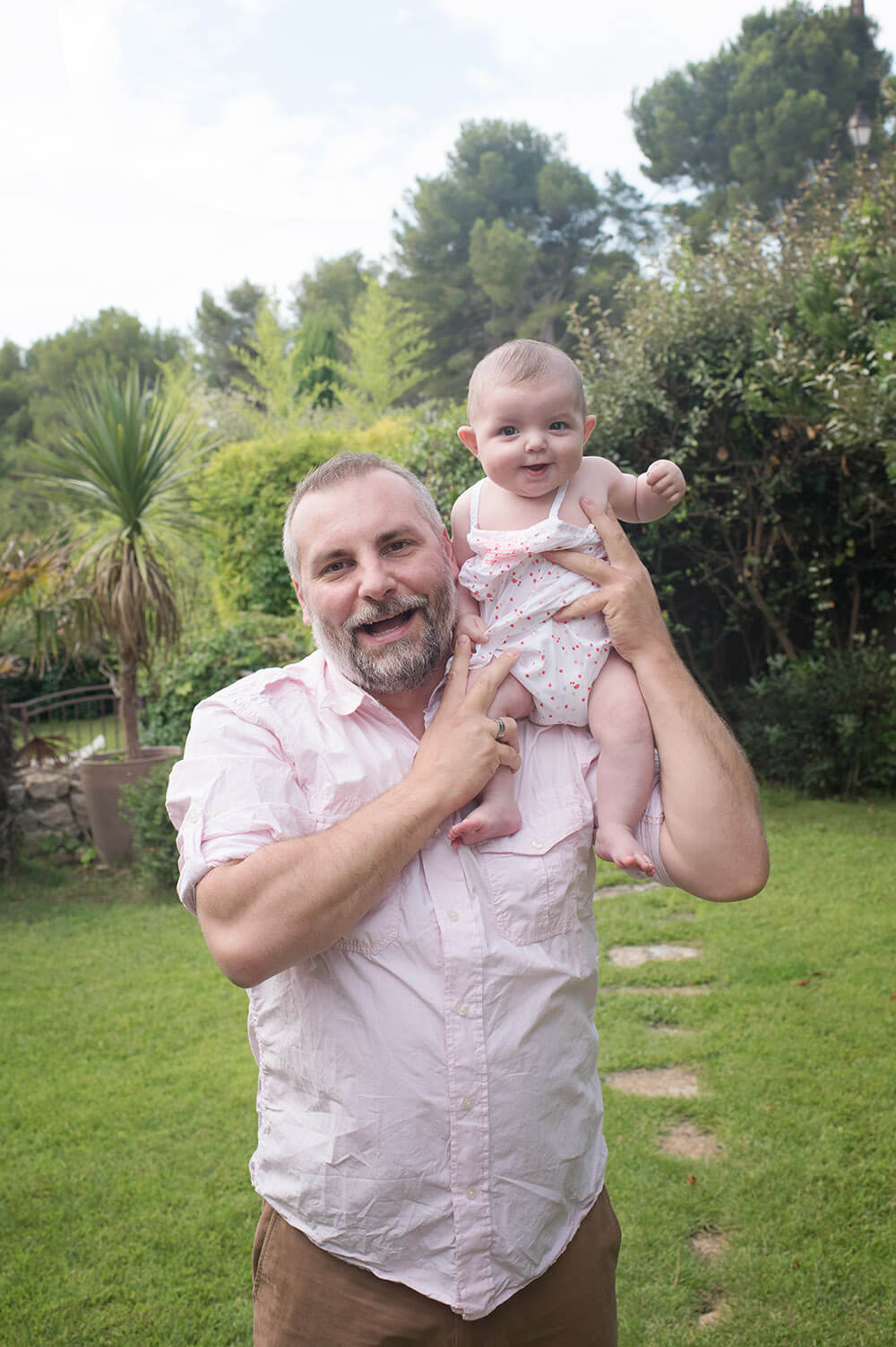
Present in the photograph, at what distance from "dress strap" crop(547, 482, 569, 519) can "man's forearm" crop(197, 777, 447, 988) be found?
32.3 inches

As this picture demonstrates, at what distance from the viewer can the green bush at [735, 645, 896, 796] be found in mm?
7117

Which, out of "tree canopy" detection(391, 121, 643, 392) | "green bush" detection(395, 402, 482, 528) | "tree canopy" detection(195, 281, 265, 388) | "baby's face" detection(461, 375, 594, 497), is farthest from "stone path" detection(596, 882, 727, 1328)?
"tree canopy" detection(195, 281, 265, 388)

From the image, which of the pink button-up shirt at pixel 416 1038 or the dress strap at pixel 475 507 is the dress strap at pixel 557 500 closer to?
the dress strap at pixel 475 507

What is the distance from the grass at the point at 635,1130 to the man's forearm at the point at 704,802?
5.85ft

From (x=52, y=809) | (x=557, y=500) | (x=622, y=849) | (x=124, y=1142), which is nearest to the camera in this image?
(x=622, y=849)

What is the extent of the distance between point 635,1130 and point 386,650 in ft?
8.62

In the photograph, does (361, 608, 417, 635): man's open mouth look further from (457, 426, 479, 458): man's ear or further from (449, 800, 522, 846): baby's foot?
(457, 426, 479, 458): man's ear

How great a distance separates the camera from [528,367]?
192 cm

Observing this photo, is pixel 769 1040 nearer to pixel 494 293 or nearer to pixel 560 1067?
pixel 560 1067

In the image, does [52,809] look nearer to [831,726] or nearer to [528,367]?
[831,726]

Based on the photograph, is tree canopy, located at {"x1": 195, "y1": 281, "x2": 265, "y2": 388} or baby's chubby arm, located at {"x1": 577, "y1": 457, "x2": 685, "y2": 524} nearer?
baby's chubby arm, located at {"x1": 577, "y1": 457, "x2": 685, "y2": 524}

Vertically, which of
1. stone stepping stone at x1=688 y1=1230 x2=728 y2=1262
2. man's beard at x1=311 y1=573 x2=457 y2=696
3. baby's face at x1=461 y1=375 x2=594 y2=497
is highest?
baby's face at x1=461 y1=375 x2=594 y2=497

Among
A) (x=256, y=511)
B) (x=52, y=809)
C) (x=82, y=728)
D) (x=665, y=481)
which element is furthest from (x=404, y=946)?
(x=82, y=728)

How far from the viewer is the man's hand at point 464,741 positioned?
1.39 metres
